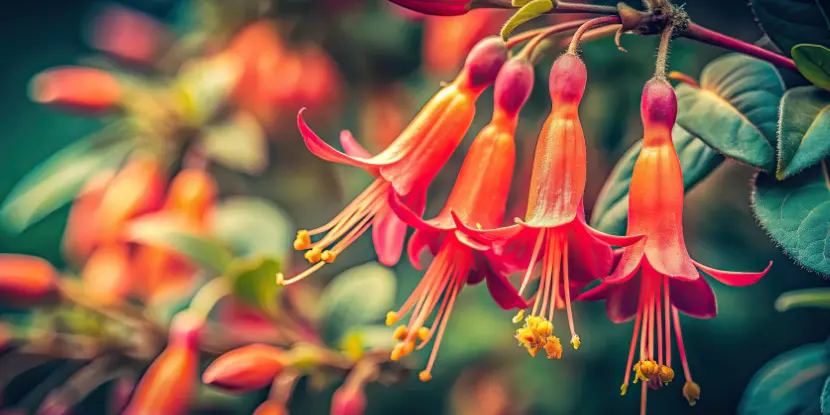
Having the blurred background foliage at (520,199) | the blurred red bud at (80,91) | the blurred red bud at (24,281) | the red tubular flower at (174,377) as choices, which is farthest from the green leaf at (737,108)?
the blurred red bud at (80,91)

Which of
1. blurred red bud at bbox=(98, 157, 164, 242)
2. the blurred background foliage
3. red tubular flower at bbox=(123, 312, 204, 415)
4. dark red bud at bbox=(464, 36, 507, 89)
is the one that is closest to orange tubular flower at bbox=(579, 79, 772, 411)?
dark red bud at bbox=(464, 36, 507, 89)

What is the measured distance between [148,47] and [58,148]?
0.61m

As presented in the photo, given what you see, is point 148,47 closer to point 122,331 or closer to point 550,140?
point 122,331

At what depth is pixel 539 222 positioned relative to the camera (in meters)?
0.46

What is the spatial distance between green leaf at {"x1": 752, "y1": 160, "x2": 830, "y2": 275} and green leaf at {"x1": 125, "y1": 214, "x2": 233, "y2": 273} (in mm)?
610

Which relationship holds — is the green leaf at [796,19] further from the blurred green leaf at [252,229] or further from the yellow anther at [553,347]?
the blurred green leaf at [252,229]

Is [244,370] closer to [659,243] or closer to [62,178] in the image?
[659,243]

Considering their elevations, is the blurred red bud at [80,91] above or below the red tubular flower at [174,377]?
above

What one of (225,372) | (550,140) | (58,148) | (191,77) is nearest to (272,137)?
(191,77)

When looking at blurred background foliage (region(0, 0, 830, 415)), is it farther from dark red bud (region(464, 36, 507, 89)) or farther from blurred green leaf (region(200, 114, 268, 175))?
dark red bud (region(464, 36, 507, 89))

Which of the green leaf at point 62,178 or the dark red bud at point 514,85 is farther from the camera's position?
the green leaf at point 62,178

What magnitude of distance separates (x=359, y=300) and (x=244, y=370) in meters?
0.22

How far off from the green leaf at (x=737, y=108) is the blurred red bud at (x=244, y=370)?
1.54 feet

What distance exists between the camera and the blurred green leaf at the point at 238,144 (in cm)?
96
